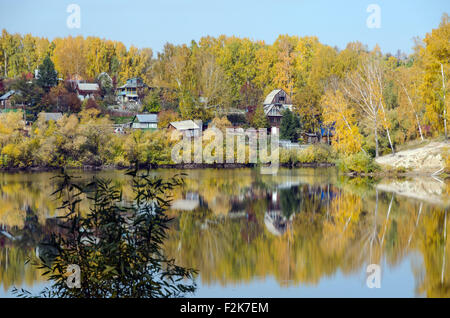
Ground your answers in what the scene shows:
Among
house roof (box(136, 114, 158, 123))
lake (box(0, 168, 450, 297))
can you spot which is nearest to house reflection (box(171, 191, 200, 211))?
lake (box(0, 168, 450, 297))

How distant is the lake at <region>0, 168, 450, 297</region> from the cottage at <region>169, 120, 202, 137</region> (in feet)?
37.8

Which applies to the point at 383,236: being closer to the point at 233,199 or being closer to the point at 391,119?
the point at 233,199

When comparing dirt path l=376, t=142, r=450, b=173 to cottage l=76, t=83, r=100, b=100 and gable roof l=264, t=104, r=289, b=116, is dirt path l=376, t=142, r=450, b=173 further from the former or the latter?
cottage l=76, t=83, r=100, b=100

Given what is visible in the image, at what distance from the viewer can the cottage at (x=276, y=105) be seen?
3366 cm

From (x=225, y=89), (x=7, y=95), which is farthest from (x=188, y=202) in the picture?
(x=7, y=95)

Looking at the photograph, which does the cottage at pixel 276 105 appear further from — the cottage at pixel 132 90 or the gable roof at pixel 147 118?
the cottage at pixel 132 90

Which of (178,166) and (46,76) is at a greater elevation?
(46,76)

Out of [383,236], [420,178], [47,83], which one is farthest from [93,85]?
[383,236]

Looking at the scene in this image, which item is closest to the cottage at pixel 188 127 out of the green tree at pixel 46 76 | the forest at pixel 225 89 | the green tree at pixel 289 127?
the forest at pixel 225 89

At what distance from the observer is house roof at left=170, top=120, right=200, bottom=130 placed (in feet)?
94.2

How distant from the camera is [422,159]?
67.4 feet

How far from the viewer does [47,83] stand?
3491cm

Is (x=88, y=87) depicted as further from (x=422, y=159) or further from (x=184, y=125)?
(x=422, y=159)

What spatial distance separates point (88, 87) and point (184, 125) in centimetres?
1209
